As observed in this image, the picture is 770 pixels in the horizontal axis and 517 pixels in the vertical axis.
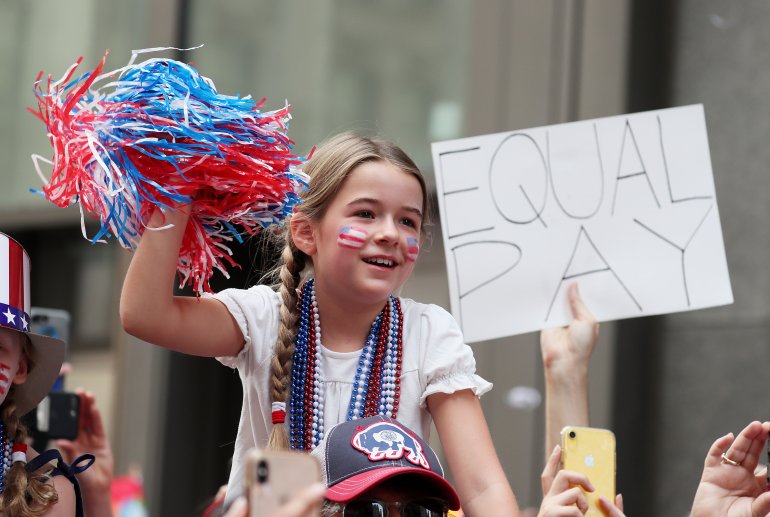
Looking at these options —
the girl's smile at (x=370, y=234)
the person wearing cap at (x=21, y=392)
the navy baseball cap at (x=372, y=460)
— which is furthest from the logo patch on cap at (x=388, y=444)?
the person wearing cap at (x=21, y=392)

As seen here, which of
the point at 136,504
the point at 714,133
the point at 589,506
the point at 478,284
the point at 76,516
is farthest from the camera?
the point at 136,504

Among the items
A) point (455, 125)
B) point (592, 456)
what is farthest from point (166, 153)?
point (455, 125)

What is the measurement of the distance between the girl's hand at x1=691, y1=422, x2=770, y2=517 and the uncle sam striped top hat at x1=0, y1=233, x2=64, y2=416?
4.42ft

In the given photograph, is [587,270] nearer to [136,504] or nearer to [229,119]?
[229,119]

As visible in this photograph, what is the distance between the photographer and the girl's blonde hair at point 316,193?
250 cm

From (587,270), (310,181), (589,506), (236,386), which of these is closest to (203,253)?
(310,181)

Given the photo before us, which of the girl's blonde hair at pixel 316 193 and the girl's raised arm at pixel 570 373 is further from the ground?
the girl's blonde hair at pixel 316 193

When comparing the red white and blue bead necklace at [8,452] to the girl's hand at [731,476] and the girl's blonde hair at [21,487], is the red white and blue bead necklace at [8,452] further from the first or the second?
the girl's hand at [731,476]

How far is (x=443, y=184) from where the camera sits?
3.09m

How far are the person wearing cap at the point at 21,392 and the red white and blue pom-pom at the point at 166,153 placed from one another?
0.31m

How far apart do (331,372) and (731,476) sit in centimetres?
83

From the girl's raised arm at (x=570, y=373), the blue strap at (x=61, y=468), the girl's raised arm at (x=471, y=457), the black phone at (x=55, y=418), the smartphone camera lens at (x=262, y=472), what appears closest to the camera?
the smartphone camera lens at (x=262, y=472)

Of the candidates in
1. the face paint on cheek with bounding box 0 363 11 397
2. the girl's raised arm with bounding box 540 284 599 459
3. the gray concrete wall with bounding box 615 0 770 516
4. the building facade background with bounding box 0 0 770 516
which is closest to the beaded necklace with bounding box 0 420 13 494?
the face paint on cheek with bounding box 0 363 11 397

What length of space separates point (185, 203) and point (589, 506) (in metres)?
0.93
